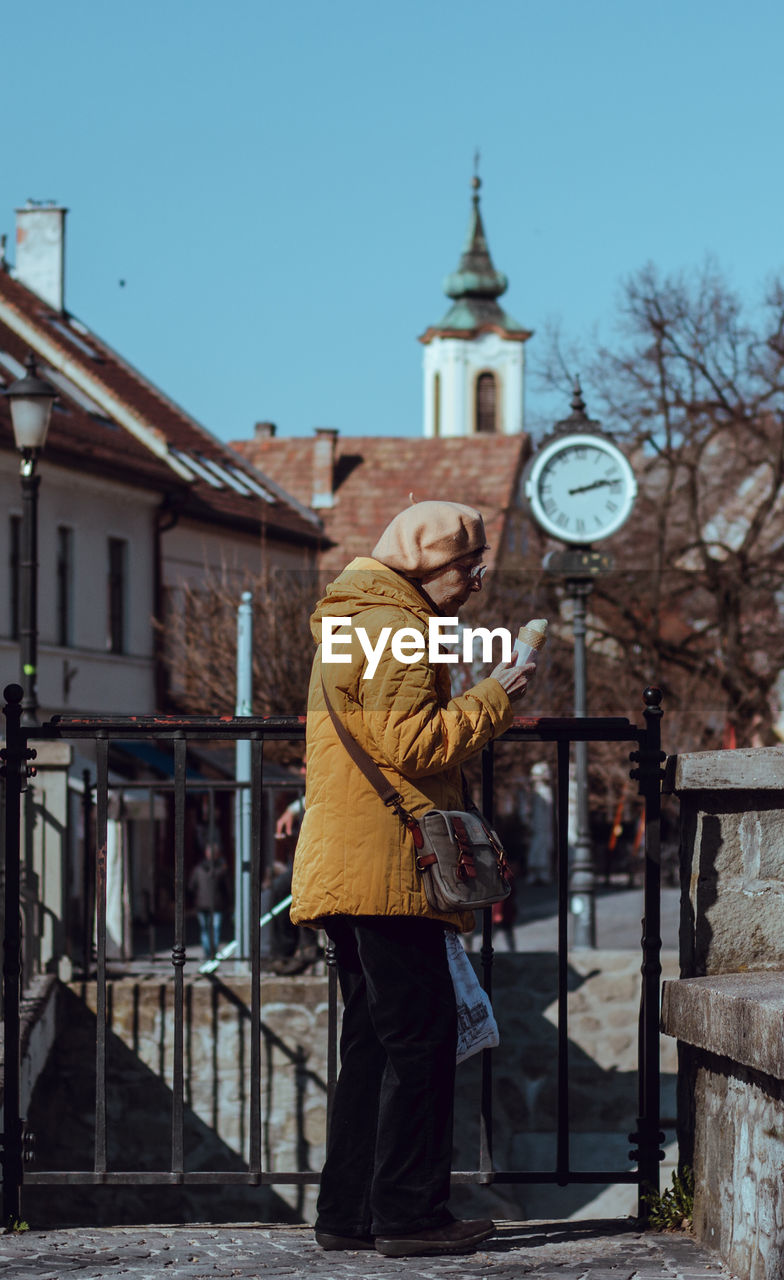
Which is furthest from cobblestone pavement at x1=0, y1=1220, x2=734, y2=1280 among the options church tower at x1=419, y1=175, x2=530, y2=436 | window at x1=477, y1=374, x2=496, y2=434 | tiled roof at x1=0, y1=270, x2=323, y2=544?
window at x1=477, y1=374, x2=496, y2=434

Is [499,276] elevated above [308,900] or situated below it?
above

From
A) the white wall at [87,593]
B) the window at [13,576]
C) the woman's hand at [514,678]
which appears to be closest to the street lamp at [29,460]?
the woman's hand at [514,678]

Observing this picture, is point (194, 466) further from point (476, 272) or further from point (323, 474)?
point (476, 272)

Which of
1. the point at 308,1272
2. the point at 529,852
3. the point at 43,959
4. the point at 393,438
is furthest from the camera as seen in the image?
the point at 393,438

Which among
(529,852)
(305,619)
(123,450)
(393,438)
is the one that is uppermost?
(393,438)

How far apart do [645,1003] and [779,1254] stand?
112cm

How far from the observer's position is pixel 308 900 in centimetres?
467

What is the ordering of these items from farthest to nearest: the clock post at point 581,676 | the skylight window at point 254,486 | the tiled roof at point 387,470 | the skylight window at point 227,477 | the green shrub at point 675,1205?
the tiled roof at point 387,470 → the skylight window at point 254,486 → the skylight window at point 227,477 → the clock post at point 581,676 → the green shrub at point 675,1205

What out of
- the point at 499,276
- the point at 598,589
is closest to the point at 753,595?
the point at 598,589

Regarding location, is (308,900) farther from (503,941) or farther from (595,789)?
(595,789)

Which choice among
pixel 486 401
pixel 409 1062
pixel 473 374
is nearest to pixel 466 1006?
pixel 409 1062

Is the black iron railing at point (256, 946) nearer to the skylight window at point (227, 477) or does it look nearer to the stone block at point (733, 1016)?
the stone block at point (733, 1016)

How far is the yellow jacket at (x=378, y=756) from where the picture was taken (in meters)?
4.56

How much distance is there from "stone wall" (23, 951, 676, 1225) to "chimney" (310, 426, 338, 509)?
41242mm
